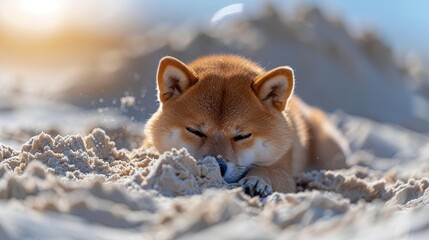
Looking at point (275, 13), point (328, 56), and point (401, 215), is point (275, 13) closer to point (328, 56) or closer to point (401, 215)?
point (328, 56)

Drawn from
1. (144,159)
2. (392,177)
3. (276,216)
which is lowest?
(276,216)

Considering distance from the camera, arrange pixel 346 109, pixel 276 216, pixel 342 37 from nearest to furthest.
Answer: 1. pixel 276 216
2. pixel 346 109
3. pixel 342 37

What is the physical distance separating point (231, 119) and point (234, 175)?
17.5 inches

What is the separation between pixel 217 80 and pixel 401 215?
96.0 inches

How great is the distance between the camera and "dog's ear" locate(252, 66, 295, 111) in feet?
16.7

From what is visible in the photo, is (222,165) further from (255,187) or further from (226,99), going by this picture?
(226,99)

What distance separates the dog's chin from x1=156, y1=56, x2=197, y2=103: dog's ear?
763mm

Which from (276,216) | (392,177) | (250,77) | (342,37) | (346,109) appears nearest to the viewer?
(276,216)

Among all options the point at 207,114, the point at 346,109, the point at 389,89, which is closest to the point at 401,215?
the point at 207,114

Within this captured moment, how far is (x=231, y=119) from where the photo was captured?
4.85 m

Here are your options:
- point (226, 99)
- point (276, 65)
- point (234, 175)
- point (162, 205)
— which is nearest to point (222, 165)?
point (234, 175)

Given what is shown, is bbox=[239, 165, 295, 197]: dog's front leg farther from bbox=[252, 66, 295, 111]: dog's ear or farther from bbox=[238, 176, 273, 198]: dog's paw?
bbox=[252, 66, 295, 111]: dog's ear

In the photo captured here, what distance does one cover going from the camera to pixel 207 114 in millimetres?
4871

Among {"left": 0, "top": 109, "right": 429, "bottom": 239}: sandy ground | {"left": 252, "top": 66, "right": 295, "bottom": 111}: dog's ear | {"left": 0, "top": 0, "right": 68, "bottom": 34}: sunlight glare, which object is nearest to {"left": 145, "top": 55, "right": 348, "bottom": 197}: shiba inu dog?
{"left": 252, "top": 66, "right": 295, "bottom": 111}: dog's ear
